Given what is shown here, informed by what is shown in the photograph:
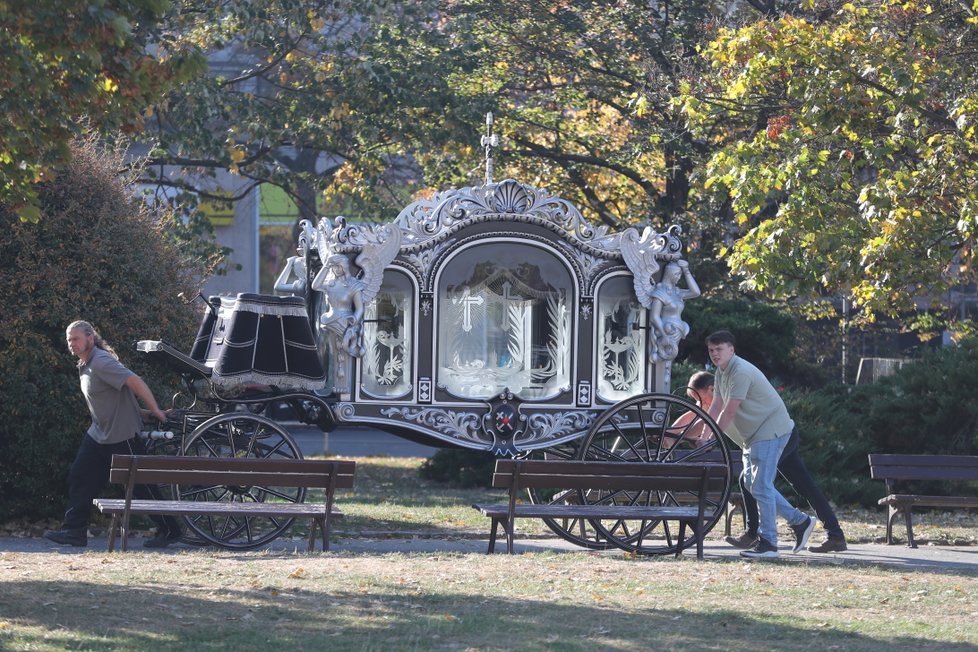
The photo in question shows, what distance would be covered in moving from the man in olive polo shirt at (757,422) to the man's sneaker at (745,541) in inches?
19.7

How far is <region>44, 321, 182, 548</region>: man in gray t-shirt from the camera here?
34.3 ft

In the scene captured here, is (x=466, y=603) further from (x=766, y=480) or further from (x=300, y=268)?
(x=300, y=268)

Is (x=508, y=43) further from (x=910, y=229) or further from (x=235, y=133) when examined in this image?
(x=910, y=229)

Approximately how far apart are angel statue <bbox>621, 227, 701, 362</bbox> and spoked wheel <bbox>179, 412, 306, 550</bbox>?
11.0ft

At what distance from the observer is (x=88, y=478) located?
35.4 ft

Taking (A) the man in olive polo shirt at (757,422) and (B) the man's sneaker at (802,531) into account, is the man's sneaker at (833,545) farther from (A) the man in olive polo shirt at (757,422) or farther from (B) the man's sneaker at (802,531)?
(A) the man in olive polo shirt at (757,422)

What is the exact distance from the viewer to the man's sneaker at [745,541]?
447 inches

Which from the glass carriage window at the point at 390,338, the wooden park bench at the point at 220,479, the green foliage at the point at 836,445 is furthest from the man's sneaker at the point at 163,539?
the green foliage at the point at 836,445

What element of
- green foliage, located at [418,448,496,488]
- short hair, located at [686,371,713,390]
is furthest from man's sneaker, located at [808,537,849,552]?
green foliage, located at [418,448,496,488]

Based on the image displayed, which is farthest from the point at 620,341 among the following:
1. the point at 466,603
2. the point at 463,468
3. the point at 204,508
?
the point at 463,468

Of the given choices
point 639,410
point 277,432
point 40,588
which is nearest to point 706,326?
point 639,410

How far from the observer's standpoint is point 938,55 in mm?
14867

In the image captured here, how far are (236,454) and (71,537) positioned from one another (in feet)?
4.56

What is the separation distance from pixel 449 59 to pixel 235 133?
10.2 ft
